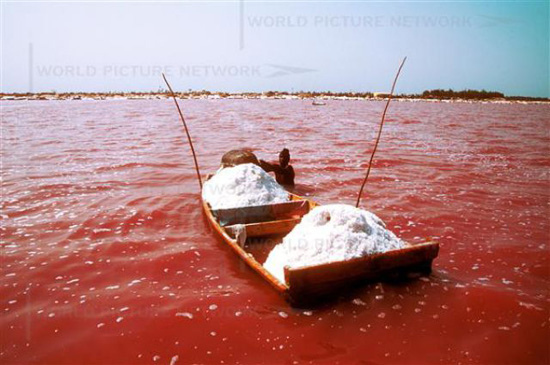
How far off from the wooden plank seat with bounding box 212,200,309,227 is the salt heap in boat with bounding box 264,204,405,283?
139cm

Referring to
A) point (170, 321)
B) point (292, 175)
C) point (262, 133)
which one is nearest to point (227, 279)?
point (170, 321)

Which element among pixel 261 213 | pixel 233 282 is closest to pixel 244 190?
pixel 261 213

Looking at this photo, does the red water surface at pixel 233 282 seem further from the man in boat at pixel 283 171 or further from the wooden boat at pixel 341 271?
the man in boat at pixel 283 171

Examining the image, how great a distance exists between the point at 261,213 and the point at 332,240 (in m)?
1.97

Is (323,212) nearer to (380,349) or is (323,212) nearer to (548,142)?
(380,349)

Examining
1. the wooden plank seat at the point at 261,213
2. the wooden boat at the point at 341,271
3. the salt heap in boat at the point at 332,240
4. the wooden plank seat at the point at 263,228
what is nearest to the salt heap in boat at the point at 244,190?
the wooden plank seat at the point at 261,213

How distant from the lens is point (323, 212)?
3.74 metres

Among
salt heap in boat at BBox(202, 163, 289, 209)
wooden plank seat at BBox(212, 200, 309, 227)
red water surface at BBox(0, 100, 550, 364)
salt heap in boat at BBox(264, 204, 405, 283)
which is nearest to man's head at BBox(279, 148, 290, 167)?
red water surface at BBox(0, 100, 550, 364)

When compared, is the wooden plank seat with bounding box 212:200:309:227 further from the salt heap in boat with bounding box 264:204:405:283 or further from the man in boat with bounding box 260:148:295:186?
the man in boat with bounding box 260:148:295:186

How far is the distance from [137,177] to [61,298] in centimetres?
566

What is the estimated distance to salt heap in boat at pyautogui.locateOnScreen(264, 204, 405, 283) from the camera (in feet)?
10.9

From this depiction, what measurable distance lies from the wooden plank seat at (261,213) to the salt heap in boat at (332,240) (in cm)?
139

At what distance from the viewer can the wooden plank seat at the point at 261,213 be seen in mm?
5086

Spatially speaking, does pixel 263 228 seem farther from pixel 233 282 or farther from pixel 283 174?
pixel 283 174
